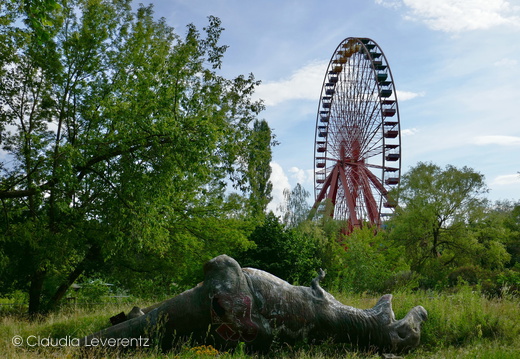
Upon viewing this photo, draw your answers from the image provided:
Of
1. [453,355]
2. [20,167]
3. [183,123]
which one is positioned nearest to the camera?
[453,355]

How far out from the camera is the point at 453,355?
574 cm

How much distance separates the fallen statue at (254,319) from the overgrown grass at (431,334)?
8.8 inches

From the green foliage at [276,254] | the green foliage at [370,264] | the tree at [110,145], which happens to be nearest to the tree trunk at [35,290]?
Result: the tree at [110,145]

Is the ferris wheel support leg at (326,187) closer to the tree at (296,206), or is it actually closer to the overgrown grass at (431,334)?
the tree at (296,206)

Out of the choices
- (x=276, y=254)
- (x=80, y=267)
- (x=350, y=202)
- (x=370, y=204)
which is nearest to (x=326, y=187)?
(x=350, y=202)

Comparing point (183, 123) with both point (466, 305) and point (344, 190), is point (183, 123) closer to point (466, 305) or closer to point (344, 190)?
point (466, 305)

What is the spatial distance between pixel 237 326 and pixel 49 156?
739 cm

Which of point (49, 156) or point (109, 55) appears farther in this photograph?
point (109, 55)

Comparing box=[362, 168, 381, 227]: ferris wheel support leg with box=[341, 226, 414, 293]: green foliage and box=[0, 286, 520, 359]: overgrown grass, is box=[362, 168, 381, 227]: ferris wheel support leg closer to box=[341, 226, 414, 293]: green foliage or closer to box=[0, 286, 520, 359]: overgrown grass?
box=[341, 226, 414, 293]: green foliage

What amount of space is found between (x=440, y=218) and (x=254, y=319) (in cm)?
2988

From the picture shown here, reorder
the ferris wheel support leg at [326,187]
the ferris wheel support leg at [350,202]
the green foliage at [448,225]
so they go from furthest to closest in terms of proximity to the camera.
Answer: the ferris wheel support leg at [326,187]
the ferris wheel support leg at [350,202]
the green foliage at [448,225]

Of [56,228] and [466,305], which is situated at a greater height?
[56,228]

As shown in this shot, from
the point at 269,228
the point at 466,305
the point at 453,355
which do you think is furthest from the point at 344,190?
the point at 453,355

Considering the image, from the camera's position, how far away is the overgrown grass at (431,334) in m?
5.46
